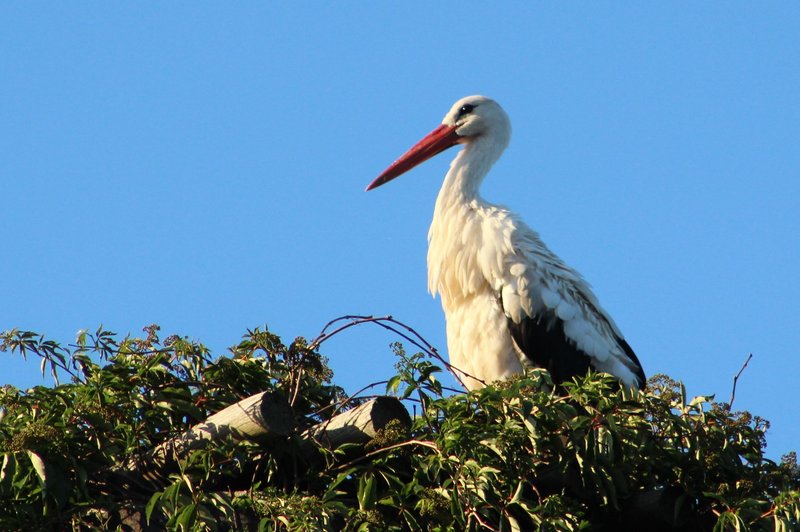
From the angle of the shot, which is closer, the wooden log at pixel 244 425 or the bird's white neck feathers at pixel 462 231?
the wooden log at pixel 244 425

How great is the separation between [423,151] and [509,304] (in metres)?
1.59

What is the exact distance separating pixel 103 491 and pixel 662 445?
178cm

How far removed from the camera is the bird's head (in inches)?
256

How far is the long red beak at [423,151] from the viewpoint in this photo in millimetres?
6660

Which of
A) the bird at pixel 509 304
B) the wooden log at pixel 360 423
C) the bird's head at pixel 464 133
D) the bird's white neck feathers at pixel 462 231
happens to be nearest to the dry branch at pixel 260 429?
the wooden log at pixel 360 423

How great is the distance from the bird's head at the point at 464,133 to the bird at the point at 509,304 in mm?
621

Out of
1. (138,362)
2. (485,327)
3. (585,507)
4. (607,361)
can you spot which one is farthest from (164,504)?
(607,361)

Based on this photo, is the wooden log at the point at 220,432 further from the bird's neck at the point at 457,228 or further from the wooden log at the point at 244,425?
the bird's neck at the point at 457,228

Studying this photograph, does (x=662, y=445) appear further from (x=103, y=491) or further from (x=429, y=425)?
(x=103, y=491)

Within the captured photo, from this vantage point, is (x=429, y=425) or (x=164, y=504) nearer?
(x=164, y=504)

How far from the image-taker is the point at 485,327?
5.42 metres

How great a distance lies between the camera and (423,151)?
673 centimetres

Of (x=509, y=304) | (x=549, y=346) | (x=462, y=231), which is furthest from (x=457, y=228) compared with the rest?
(x=549, y=346)

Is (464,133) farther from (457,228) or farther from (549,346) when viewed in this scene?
(549,346)
